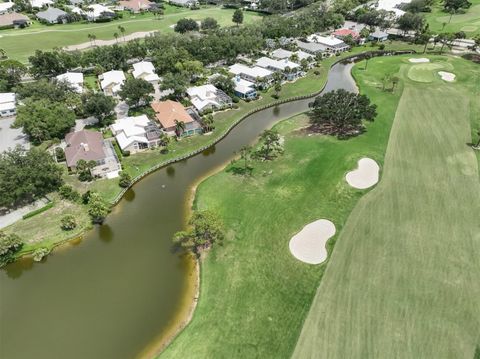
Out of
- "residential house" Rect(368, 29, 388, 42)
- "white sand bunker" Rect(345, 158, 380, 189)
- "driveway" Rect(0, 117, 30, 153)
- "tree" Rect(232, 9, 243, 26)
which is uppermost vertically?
"tree" Rect(232, 9, 243, 26)

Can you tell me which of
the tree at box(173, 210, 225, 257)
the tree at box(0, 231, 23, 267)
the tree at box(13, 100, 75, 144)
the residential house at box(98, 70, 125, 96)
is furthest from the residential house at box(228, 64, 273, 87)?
the tree at box(0, 231, 23, 267)

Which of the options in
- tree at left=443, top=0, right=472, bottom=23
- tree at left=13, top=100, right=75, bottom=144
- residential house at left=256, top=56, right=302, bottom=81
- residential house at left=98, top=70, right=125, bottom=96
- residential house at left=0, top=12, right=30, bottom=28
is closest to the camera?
tree at left=13, top=100, right=75, bottom=144

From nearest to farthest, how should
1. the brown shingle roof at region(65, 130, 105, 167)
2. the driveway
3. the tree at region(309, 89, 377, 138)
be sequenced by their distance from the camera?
1. the brown shingle roof at region(65, 130, 105, 167)
2. the driveway
3. the tree at region(309, 89, 377, 138)

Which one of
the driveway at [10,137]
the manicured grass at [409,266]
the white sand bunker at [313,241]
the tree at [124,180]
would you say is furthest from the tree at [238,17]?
the white sand bunker at [313,241]

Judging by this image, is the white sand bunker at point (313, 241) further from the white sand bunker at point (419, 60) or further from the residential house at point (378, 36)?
the residential house at point (378, 36)

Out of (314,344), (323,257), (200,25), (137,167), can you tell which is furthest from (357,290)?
(200,25)

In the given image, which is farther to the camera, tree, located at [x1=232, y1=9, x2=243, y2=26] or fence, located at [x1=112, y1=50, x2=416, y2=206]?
tree, located at [x1=232, y1=9, x2=243, y2=26]

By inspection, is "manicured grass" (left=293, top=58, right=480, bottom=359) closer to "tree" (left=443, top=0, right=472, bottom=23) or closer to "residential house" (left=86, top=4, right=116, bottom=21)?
"tree" (left=443, top=0, right=472, bottom=23)

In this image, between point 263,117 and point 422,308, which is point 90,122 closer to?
point 263,117
